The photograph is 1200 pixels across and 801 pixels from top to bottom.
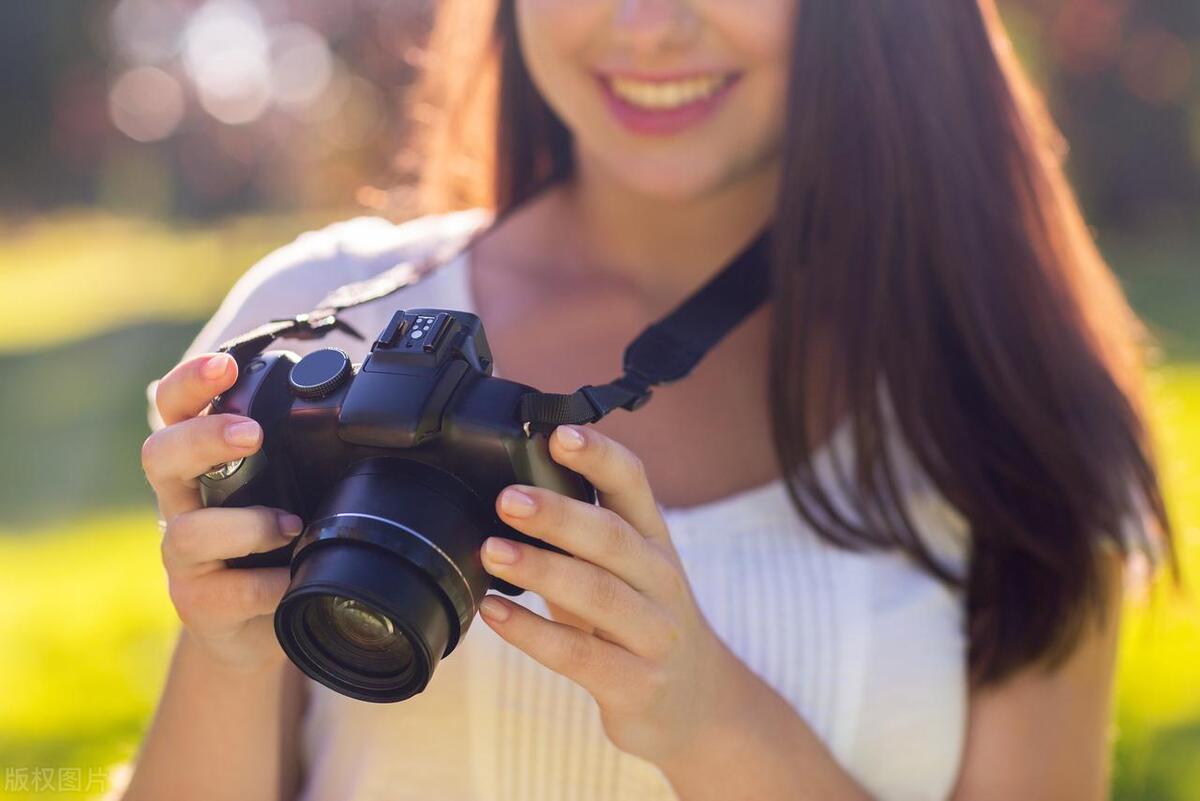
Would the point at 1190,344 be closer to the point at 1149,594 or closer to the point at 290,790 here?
the point at 1149,594

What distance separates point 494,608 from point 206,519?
25 cm

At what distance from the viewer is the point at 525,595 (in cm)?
158

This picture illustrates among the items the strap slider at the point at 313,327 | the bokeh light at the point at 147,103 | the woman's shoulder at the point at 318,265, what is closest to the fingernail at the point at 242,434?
the strap slider at the point at 313,327

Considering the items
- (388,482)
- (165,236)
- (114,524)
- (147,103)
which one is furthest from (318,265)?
(147,103)

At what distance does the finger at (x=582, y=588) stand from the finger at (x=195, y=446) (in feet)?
0.72

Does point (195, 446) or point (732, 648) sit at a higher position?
point (195, 446)

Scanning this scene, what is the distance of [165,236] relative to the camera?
15320 millimetres

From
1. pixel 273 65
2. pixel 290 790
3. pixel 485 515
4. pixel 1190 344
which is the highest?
pixel 485 515

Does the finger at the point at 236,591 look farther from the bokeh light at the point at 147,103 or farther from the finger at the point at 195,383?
the bokeh light at the point at 147,103

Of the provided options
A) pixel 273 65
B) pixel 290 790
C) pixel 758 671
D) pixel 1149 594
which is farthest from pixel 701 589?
pixel 273 65

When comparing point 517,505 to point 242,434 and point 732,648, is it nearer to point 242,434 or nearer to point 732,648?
point 242,434

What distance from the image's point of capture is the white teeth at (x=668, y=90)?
169 cm

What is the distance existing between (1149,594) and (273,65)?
46.7 ft

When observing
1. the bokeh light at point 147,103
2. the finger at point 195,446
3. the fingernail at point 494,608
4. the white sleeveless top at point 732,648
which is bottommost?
the bokeh light at point 147,103
